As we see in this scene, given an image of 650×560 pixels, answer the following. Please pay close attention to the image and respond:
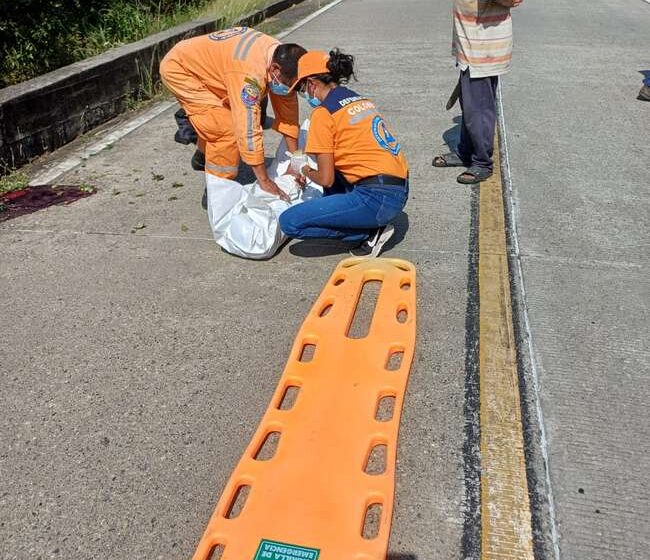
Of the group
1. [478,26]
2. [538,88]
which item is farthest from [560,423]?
[538,88]

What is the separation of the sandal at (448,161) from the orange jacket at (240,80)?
4.50 feet

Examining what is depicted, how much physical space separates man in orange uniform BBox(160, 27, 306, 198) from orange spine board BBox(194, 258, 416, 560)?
1184mm

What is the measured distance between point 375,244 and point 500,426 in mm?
1626

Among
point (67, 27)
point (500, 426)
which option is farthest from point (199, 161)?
point (500, 426)

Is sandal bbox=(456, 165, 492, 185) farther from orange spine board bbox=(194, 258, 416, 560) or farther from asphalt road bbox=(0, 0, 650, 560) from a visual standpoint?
orange spine board bbox=(194, 258, 416, 560)

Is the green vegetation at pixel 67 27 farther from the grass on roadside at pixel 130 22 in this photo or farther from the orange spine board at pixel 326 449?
the orange spine board at pixel 326 449

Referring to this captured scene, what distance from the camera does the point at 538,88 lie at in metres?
7.51

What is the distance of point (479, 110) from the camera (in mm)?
4844

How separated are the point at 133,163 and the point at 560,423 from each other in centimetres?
426

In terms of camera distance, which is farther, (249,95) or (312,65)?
(249,95)

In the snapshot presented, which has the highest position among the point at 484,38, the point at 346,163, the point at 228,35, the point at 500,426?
the point at 228,35

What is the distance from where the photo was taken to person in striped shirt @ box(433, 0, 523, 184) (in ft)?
15.3

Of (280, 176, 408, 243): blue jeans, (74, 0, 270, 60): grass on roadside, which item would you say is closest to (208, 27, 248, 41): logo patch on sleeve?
(280, 176, 408, 243): blue jeans

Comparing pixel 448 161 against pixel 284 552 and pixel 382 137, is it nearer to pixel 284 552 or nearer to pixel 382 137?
pixel 382 137
